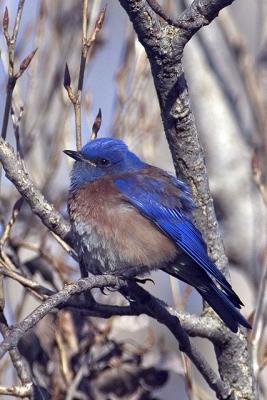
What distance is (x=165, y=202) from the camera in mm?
4707

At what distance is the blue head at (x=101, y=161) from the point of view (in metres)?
4.85

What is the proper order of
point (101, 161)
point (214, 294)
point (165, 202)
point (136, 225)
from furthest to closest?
1. point (101, 161)
2. point (165, 202)
3. point (136, 225)
4. point (214, 294)

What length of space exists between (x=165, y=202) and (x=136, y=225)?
0.23m

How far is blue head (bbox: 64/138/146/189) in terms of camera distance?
15.9ft

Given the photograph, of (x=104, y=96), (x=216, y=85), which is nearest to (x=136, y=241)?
(x=216, y=85)

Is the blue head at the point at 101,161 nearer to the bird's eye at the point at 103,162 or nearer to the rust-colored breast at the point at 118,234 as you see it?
the bird's eye at the point at 103,162

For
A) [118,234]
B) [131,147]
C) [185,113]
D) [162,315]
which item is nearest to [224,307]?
[162,315]

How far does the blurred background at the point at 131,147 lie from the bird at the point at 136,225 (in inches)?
18.8

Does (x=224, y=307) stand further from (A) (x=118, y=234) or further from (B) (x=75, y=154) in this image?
(B) (x=75, y=154)

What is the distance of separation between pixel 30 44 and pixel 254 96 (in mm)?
1775

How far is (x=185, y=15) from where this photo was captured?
3762 mm

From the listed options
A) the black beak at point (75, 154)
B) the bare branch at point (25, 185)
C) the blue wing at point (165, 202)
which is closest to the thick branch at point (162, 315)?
the bare branch at point (25, 185)

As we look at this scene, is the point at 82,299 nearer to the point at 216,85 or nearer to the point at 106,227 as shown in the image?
the point at 106,227

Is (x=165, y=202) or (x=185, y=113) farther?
(x=165, y=202)
